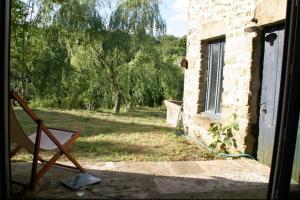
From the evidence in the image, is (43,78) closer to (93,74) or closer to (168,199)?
(93,74)

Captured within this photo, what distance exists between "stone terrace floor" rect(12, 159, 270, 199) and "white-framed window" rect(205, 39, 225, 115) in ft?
5.79

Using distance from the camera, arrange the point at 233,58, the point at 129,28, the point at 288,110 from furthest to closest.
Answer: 1. the point at 129,28
2. the point at 233,58
3. the point at 288,110

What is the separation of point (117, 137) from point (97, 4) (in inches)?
315

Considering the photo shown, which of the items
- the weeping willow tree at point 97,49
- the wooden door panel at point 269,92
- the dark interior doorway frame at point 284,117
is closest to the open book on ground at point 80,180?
the dark interior doorway frame at point 284,117

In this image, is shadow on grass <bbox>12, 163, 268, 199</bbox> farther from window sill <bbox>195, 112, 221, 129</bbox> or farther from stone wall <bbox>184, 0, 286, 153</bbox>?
window sill <bbox>195, 112, 221, 129</bbox>

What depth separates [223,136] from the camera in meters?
6.12

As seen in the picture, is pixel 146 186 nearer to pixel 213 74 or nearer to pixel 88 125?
pixel 213 74


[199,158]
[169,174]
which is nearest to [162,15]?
[199,158]

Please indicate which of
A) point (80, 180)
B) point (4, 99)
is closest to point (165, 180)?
point (80, 180)

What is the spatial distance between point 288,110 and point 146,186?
1.77 meters

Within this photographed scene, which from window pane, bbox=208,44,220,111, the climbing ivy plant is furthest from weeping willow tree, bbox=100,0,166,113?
the climbing ivy plant

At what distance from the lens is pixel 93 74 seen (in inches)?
568

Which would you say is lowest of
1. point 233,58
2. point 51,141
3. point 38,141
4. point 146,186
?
point 146,186

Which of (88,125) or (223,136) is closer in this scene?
(223,136)
